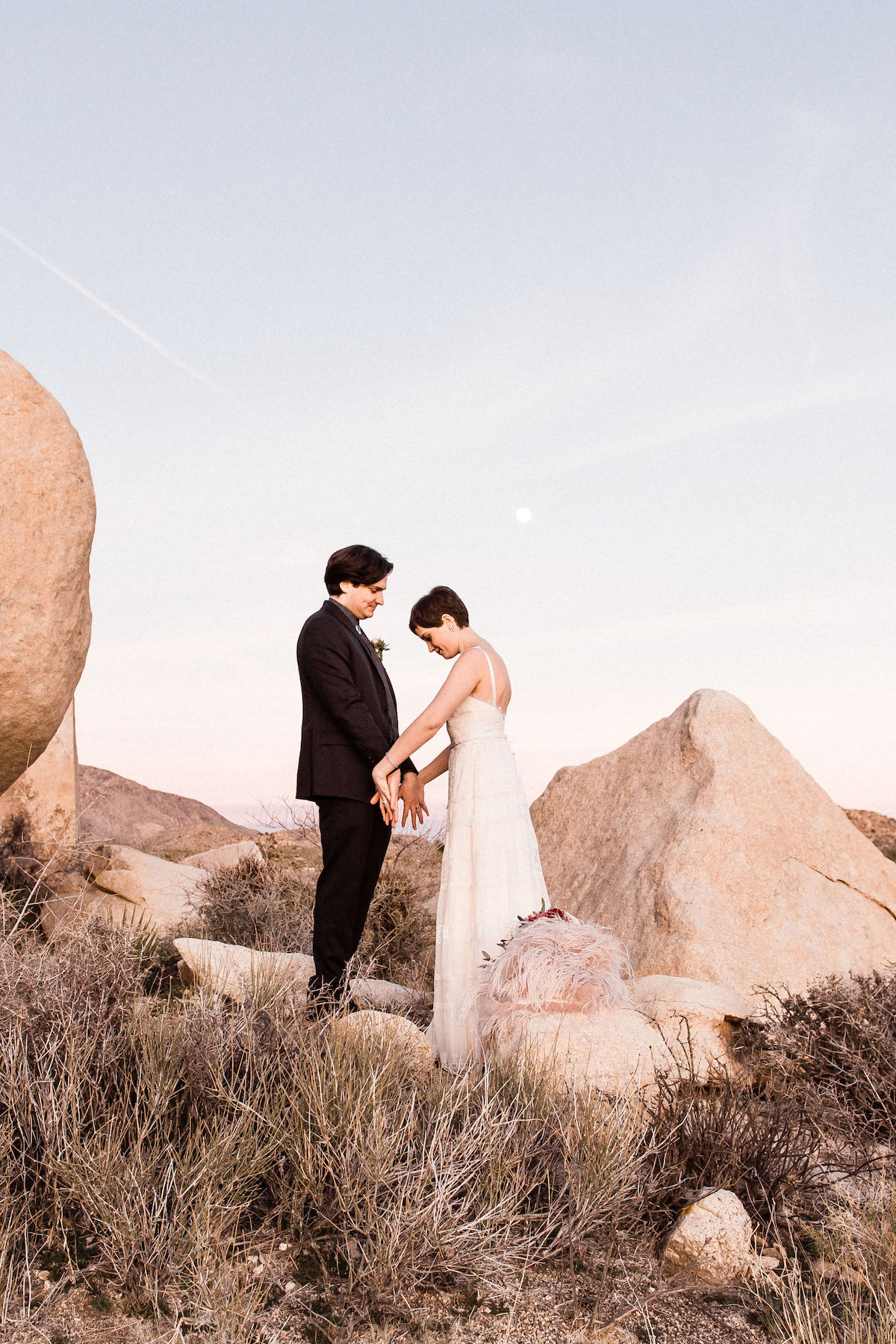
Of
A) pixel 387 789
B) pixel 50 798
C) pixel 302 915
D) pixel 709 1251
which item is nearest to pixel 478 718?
pixel 387 789

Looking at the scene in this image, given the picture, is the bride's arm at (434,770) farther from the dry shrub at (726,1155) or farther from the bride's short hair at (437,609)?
the dry shrub at (726,1155)

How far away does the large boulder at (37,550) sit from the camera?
6.00 metres

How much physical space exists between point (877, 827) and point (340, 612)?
36.0 ft

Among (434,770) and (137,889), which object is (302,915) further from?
(434,770)

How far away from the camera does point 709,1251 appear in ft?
10.7

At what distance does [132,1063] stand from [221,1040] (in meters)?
0.37

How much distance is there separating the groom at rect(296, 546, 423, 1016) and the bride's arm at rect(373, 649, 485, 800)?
14 cm

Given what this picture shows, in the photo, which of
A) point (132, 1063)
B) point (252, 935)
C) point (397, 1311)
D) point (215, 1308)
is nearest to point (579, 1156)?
point (397, 1311)

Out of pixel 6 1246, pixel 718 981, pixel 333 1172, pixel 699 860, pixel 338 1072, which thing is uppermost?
pixel 699 860

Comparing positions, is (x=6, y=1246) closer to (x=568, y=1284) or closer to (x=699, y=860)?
(x=568, y=1284)

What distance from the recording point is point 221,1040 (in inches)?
150

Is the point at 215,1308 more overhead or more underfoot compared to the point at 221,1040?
more underfoot

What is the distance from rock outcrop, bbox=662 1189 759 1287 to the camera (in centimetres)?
325

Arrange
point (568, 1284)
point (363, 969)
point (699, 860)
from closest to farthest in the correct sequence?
point (568, 1284), point (363, 969), point (699, 860)
